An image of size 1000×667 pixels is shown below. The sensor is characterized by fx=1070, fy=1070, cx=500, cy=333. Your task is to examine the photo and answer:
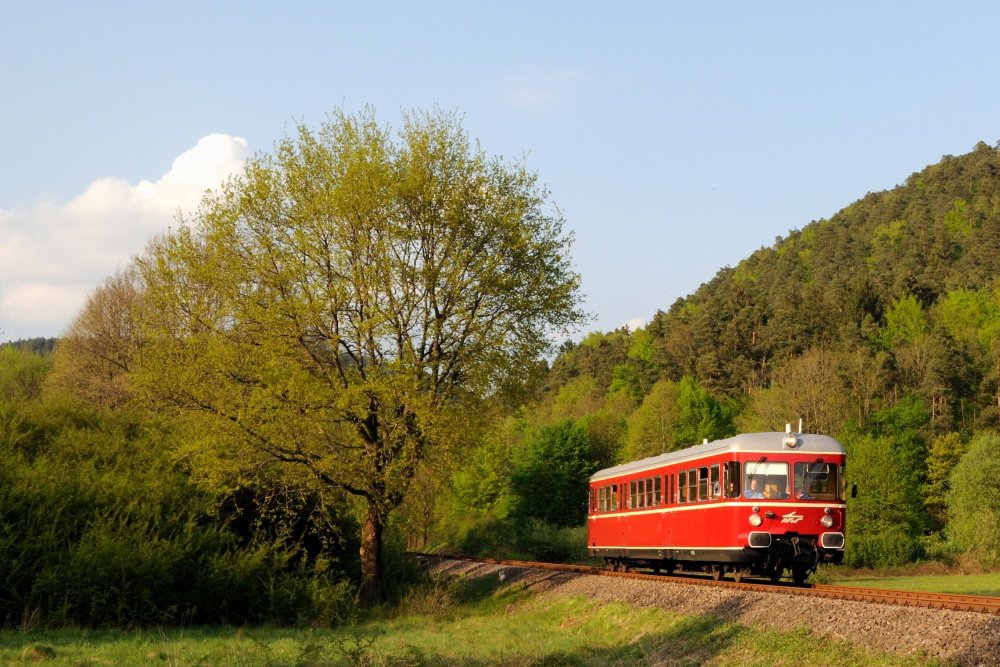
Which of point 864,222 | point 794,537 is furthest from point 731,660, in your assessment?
point 864,222

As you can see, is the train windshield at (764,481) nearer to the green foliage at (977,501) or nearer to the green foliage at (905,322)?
the green foliage at (977,501)

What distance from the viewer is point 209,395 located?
27078mm

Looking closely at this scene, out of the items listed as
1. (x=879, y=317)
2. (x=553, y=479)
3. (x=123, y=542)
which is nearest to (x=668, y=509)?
(x=123, y=542)

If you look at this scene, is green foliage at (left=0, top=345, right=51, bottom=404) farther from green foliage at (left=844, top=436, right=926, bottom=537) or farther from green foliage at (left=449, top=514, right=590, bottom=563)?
green foliage at (left=844, top=436, right=926, bottom=537)

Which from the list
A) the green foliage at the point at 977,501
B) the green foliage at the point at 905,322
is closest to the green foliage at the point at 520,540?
the green foliage at the point at 977,501

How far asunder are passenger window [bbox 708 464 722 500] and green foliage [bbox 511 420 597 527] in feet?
177

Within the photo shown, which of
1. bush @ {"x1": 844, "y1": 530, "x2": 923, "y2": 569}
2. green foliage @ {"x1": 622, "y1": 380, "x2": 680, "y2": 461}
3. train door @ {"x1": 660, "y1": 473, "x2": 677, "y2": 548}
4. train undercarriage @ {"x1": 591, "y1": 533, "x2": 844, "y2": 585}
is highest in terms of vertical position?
green foliage @ {"x1": 622, "y1": 380, "x2": 680, "y2": 461}

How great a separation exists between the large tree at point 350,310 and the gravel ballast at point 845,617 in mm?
6842

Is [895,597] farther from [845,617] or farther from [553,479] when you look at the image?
[553,479]

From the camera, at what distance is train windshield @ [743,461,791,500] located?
22.3 meters

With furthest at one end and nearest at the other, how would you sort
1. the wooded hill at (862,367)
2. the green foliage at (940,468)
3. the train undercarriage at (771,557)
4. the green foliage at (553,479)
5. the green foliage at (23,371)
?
the green foliage at (553,479) < the green foliage at (940,468) < the wooded hill at (862,367) < the green foliage at (23,371) < the train undercarriage at (771,557)

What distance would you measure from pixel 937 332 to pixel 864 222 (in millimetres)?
76777

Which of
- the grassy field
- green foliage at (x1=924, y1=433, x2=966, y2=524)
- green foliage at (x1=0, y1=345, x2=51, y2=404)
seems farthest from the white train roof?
green foliage at (x1=924, y1=433, x2=966, y2=524)

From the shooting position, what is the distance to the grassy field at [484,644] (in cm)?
1588
